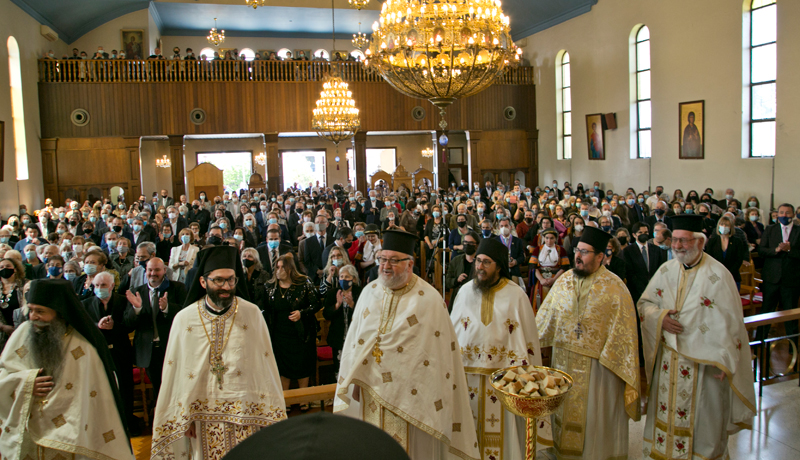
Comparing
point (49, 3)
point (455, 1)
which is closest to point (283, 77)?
point (49, 3)

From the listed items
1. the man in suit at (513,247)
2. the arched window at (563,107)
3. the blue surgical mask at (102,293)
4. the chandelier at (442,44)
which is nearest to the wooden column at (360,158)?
the arched window at (563,107)

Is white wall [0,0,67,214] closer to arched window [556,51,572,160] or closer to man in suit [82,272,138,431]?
man in suit [82,272,138,431]

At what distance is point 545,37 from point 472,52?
1915cm

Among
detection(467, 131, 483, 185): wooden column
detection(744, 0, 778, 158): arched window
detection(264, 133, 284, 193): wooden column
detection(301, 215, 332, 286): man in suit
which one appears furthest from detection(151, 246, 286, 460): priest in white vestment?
detection(467, 131, 483, 185): wooden column

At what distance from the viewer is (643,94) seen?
2089cm

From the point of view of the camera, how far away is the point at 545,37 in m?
24.9

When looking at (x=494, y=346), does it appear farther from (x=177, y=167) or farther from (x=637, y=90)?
(x=177, y=167)

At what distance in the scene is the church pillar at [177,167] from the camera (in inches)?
878

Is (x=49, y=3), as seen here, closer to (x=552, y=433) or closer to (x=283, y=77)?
(x=283, y=77)

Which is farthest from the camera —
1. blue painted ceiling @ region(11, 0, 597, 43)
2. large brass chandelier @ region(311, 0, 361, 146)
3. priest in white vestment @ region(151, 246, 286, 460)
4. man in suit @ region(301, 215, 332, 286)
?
blue painted ceiling @ region(11, 0, 597, 43)

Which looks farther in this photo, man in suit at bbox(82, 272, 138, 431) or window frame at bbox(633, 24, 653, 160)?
window frame at bbox(633, 24, 653, 160)

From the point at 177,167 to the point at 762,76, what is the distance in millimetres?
18986

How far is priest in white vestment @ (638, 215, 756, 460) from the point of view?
179 inches

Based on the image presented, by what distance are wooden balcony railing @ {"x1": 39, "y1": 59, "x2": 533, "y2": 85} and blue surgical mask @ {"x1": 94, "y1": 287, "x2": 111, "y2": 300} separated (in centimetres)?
1585
